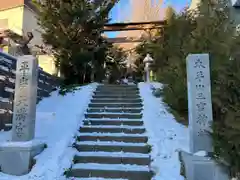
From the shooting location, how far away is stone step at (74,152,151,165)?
4715 millimetres

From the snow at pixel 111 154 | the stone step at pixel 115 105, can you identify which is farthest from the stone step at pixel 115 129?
the stone step at pixel 115 105

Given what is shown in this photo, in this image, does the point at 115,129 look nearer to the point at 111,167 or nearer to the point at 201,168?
the point at 111,167

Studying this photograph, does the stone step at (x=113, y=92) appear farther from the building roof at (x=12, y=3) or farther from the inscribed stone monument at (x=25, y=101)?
the building roof at (x=12, y=3)

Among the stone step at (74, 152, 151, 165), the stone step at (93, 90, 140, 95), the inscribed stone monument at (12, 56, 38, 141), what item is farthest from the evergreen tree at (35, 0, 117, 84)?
the stone step at (74, 152, 151, 165)

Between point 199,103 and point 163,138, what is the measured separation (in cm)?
120

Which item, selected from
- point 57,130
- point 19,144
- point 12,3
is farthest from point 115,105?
point 12,3

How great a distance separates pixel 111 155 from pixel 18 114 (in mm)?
1772

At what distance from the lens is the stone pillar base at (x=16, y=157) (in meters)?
4.39

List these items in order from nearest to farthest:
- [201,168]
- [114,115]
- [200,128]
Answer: [201,168]
[200,128]
[114,115]

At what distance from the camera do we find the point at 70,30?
988cm

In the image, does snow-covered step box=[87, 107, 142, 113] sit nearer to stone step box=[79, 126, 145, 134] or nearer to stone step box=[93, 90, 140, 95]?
stone step box=[79, 126, 145, 134]

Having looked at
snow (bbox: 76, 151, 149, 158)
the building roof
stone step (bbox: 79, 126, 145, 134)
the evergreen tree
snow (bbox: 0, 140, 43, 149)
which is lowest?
snow (bbox: 76, 151, 149, 158)

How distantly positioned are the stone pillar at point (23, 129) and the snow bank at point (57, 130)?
0.49 feet

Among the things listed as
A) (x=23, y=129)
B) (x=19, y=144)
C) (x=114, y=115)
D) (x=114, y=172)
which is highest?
(x=114, y=115)
